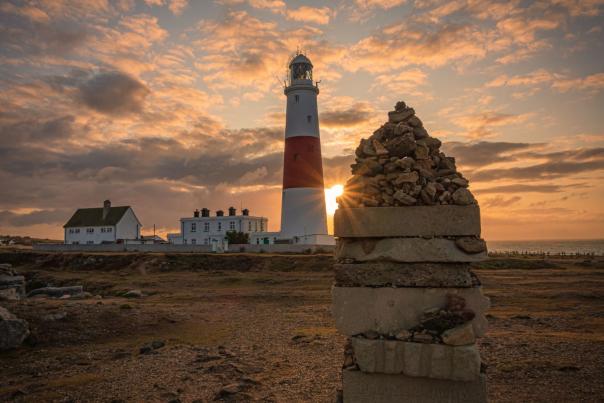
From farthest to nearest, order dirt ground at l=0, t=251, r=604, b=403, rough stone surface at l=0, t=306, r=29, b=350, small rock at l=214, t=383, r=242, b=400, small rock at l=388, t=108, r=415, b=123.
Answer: rough stone surface at l=0, t=306, r=29, b=350
dirt ground at l=0, t=251, r=604, b=403
small rock at l=214, t=383, r=242, b=400
small rock at l=388, t=108, r=415, b=123

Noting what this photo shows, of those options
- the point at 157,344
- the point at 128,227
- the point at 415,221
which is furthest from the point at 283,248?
the point at 415,221

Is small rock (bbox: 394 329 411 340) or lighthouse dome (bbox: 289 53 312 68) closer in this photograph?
small rock (bbox: 394 329 411 340)

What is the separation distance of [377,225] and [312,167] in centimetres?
3228

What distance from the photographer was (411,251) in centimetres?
520

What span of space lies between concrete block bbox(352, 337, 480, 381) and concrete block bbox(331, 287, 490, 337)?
0.60ft

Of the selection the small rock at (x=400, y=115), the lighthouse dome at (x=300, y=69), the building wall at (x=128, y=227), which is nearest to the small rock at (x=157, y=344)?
the small rock at (x=400, y=115)

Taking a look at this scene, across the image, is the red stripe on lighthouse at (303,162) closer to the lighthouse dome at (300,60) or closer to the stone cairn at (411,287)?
the lighthouse dome at (300,60)

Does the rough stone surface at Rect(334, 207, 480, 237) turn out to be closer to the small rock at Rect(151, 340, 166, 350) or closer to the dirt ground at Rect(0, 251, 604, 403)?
the dirt ground at Rect(0, 251, 604, 403)

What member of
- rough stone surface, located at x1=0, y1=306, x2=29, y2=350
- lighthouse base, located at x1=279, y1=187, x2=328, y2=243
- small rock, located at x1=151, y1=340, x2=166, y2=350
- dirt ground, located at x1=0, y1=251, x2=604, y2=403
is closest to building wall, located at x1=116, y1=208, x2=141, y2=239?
lighthouse base, located at x1=279, y1=187, x2=328, y2=243

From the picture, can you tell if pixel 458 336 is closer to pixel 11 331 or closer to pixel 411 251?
pixel 411 251

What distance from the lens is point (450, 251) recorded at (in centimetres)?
514

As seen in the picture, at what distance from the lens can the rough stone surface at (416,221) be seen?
5176mm

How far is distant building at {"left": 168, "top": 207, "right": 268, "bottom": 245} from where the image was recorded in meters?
57.6

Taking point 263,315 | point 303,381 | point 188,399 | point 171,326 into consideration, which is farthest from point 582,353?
point 171,326
